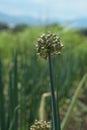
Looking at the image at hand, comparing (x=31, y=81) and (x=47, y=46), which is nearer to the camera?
(x=47, y=46)

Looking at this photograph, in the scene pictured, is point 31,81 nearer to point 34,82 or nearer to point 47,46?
point 34,82

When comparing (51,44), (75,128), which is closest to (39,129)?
(51,44)

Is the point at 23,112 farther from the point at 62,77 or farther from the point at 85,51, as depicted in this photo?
the point at 85,51

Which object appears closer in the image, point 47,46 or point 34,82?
point 47,46

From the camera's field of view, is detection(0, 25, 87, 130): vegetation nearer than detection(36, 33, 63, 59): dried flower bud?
No

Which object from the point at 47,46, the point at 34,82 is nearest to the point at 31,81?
the point at 34,82
